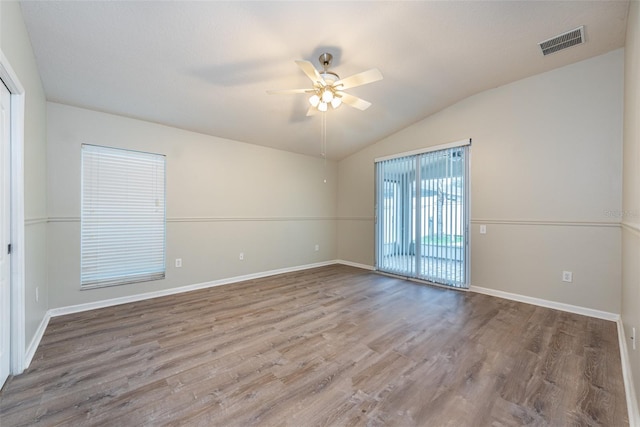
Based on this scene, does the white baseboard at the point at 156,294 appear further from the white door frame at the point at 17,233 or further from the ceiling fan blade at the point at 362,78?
the ceiling fan blade at the point at 362,78

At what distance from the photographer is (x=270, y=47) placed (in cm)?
250

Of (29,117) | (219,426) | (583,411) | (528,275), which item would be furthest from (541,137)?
(29,117)

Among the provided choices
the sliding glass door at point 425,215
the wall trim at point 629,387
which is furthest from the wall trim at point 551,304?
the wall trim at point 629,387

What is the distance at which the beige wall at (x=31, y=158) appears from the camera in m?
1.76

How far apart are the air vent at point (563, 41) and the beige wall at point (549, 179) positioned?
527 mm

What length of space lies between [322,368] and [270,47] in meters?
2.91

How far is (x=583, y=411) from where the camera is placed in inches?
61.7

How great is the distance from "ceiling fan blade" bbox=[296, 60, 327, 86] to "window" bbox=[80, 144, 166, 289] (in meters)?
2.61

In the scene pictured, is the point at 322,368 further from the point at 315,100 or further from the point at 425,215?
the point at 425,215

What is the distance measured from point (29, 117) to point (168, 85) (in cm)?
122

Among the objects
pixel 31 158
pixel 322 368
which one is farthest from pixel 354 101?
pixel 31 158

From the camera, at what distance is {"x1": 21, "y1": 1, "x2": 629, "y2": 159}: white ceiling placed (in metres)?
2.12

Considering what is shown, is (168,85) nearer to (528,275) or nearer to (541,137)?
(541,137)

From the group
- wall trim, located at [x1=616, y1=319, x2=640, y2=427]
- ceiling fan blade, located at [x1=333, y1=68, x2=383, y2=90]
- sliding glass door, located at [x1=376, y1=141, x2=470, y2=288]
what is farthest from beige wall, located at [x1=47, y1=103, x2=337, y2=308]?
wall trim, located at [x1=616, y1=319, x2=640, y2=427]
